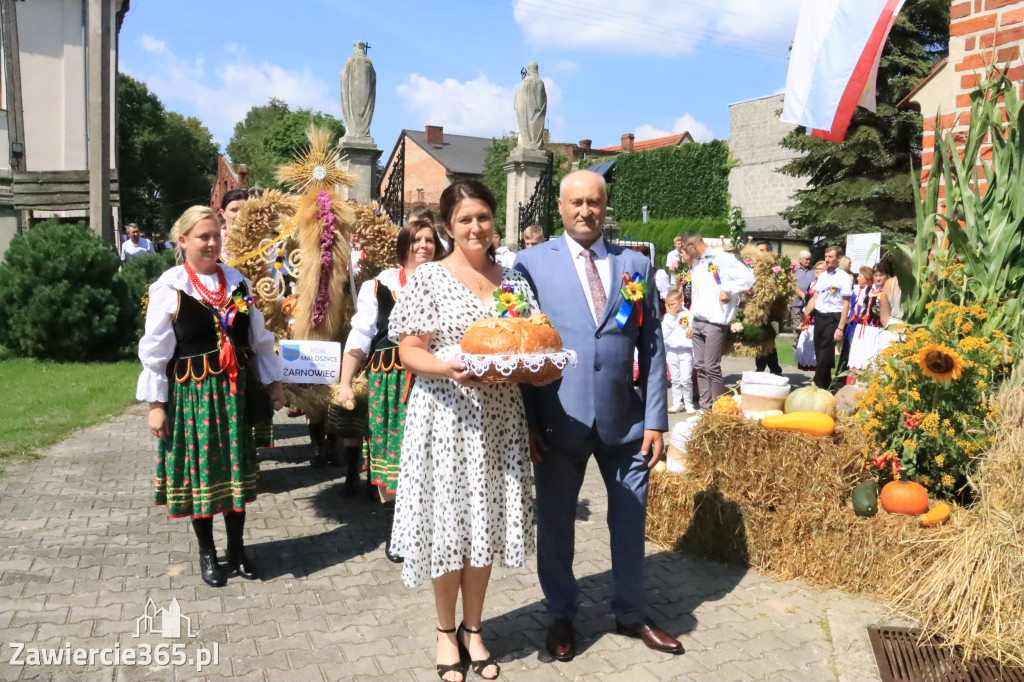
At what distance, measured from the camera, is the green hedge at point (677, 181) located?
36.5 meters

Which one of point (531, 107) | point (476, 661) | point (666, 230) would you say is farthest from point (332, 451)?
point (666, 230)

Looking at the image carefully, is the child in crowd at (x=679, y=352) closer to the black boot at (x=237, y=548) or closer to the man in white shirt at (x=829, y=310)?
the man in white shirt at (x=829, y=310)

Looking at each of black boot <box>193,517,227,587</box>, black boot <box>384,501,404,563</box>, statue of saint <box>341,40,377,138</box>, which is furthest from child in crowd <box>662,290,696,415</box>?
statue of saint <box>341,40,377,138</box>

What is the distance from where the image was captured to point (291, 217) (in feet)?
19.0

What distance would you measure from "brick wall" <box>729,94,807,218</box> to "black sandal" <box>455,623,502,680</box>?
33.3 m

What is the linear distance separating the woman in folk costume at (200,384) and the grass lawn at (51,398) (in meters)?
3.36

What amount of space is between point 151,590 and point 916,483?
14.3ft

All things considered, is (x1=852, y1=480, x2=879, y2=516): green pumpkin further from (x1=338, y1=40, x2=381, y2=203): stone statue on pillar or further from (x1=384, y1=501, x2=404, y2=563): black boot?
(x1=338, y1=40, x2=381, y2=203): stone statue on pillar

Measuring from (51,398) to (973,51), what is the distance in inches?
376

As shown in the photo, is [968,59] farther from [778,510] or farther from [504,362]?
[504,362]

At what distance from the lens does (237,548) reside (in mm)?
4602

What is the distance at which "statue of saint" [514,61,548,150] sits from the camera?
16.7 metres

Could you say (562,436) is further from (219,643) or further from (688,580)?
(219,643)

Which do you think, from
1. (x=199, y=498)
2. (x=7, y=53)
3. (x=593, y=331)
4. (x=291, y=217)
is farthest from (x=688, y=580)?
(x=7, y=53)
